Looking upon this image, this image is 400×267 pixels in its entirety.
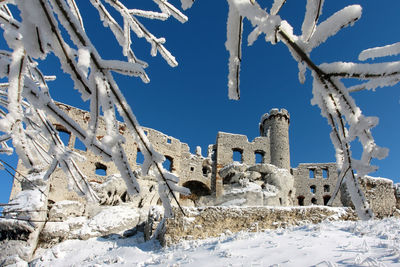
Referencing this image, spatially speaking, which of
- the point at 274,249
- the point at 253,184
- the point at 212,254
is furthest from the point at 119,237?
the point at 253,184

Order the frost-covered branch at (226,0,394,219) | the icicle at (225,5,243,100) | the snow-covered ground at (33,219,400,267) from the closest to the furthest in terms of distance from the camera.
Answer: the frost-covered branch at (226,0,394,219) → the icicle at (225,5,243,100) → the snow-covered ground at (33,219,400,267)

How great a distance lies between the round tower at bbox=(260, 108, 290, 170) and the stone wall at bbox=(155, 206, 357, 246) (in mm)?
13527

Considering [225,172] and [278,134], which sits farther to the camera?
[278,134]

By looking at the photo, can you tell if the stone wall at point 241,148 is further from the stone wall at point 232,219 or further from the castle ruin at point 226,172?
the stone wall at point 232,219

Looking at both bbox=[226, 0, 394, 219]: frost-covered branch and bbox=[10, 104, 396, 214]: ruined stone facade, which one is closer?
bbox=[226, 0, 394, 219]: frost-covered branch

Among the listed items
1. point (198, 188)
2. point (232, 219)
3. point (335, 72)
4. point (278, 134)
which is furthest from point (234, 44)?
point (278, 134)

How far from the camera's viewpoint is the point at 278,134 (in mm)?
22438

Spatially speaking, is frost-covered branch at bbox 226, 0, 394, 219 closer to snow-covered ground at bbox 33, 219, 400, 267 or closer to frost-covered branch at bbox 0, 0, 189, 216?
frost-covered branch at bbox 0, 0, 189, 216

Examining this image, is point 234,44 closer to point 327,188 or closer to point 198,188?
point 198,188

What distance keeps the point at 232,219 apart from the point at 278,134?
53.5 feet

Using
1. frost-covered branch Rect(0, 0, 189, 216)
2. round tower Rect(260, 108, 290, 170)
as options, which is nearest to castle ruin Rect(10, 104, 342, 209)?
round tower Rect(260, 108, 290, 170)

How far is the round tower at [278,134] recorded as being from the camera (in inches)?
846

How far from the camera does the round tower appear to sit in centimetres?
2150

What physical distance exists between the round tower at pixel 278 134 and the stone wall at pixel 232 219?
44.4 ft
